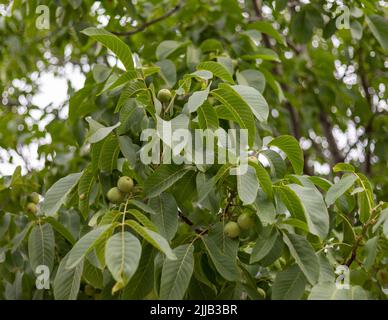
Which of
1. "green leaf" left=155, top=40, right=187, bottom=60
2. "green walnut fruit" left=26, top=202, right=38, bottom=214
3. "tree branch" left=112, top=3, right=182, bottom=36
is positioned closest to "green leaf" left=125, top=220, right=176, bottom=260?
"green walnut fruit" left=26, top=202, right=38, bottom=214

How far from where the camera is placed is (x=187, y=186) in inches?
56.2

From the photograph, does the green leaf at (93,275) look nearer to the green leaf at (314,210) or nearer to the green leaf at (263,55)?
the green leaf at (314,210)

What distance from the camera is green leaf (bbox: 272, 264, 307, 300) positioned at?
1290 mm

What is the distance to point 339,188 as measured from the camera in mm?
1361

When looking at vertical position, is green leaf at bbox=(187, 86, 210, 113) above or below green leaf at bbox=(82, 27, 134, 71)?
below

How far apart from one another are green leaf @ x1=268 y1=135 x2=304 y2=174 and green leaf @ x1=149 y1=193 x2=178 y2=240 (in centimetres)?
30

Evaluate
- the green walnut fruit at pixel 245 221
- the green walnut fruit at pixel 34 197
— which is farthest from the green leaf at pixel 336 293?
the green walnut fruit at pixel 34 197

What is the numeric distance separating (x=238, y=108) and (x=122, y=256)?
51cm

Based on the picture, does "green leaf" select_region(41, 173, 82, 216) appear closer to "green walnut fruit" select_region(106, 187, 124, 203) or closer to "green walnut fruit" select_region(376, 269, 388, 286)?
"green walnut fruit" select_region(106, 187, 124, 203)

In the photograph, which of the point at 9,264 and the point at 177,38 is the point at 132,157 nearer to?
the point at 9,264

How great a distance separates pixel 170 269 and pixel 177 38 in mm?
1927

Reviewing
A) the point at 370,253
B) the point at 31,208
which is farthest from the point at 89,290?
the point at 370,253

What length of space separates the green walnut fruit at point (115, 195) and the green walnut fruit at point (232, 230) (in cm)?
28
